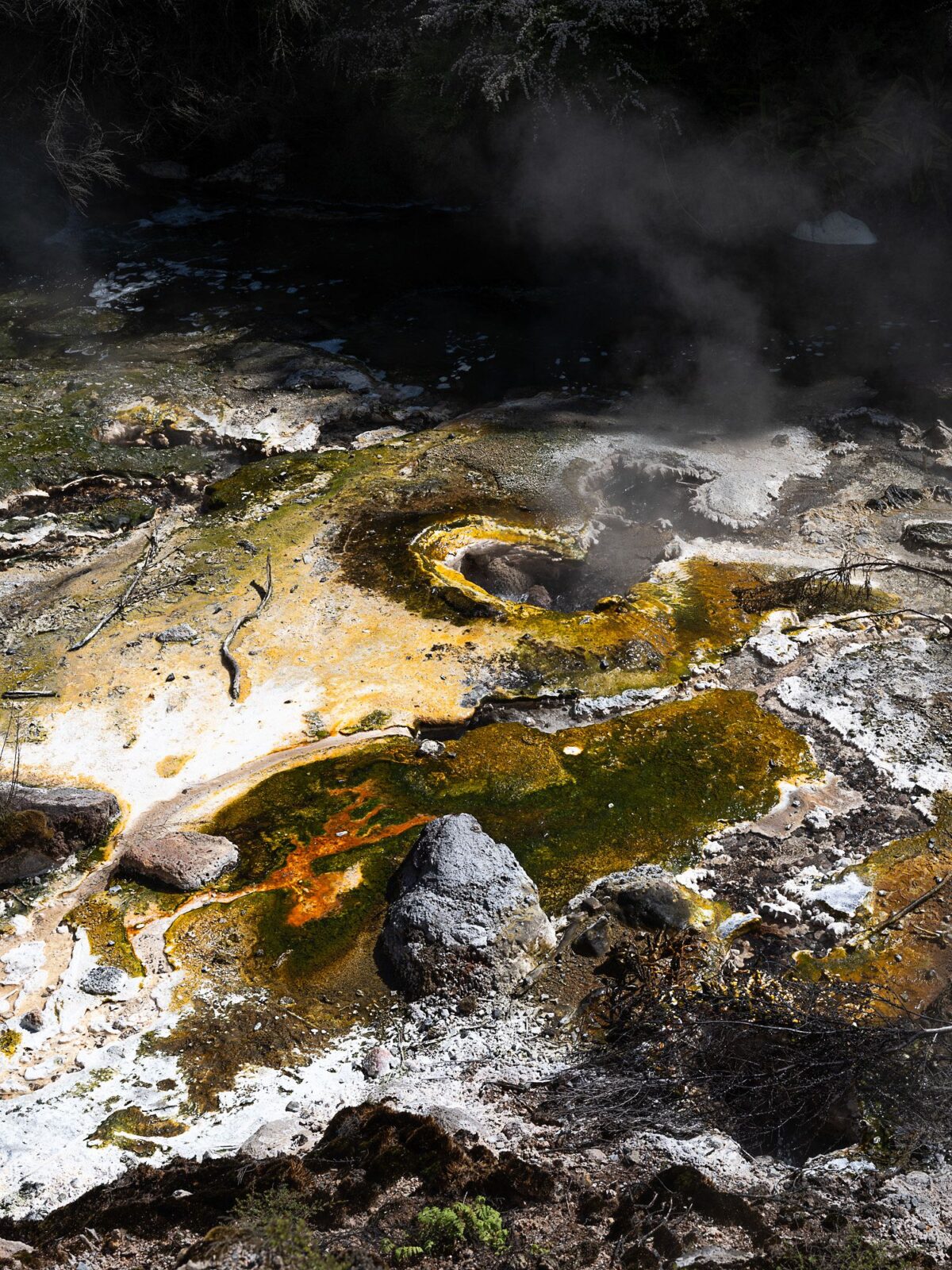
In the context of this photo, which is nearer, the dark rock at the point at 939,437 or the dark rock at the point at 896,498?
the dark rock at the point at 896,498

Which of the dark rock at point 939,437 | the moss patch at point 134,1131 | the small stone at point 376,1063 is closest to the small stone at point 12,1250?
the moss patch at point 134,1131

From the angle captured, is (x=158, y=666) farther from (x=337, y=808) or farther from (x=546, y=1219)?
(x=546, y=1219)

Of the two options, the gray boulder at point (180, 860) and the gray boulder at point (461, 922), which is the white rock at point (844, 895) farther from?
the gray boulder at point (180, 860)

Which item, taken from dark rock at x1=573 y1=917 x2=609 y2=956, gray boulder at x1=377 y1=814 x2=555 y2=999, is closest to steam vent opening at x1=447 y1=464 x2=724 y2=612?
gray boulder at x1=377 y1=814 x2=555 y2=999

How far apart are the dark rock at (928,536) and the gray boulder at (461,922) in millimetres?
3523

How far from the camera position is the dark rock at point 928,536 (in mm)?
6000

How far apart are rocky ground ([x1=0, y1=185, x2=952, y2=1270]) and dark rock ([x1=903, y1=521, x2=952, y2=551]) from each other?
6cm

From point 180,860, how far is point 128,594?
204 centimetres

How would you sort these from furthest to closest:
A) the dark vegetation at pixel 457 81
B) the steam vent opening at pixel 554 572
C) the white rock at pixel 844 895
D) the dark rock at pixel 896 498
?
the dark vegetation at pixel 457 81, the dark rock at pixel 896 498, the steam vent opening at pixel 554 572, the white rock at pixel 844 895

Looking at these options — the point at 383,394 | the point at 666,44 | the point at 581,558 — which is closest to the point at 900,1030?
the point at 581,558

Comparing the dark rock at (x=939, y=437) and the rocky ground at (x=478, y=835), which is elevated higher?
the dark rock at (x=939, y=437)

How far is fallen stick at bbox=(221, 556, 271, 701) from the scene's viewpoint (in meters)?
4.98

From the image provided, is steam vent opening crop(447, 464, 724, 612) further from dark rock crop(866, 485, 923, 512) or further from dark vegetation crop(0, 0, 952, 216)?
dark vegetation crop(0, 0, 952, 216)

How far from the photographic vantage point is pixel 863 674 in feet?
16.8
